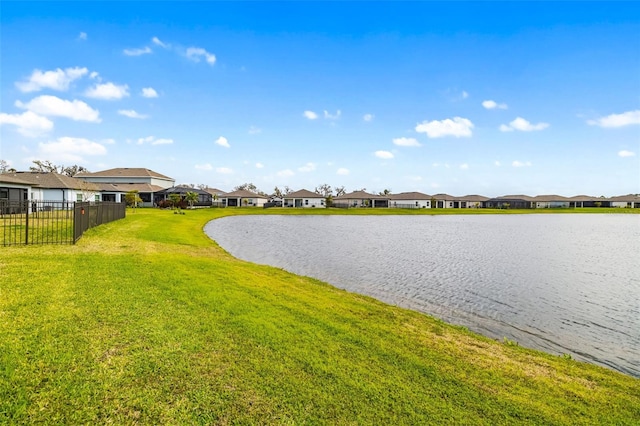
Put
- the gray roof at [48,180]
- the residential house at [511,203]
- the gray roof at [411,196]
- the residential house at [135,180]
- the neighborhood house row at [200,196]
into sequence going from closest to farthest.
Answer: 1. the neighborhood house row at [200,196]
2. the gray roof at [48,180]
3. the residential house at [135,180]
4. the gray roof at [411,196]
5. the residential house at [511,203]

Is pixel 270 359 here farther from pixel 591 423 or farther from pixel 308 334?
pixel 591 423

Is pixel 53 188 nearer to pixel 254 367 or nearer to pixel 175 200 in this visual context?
pixel 175 200

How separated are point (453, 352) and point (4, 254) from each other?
1466 centimetres

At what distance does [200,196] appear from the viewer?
81250 mm

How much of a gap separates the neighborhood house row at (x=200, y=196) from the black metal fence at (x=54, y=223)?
27.9ft

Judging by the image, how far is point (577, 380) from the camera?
21.6ft

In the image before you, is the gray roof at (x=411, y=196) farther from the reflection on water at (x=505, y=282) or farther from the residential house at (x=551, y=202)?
the reflection on water at (x=505, y=282)

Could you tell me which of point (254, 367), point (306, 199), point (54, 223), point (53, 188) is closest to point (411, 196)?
point (306, 199)

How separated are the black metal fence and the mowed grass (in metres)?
6.78

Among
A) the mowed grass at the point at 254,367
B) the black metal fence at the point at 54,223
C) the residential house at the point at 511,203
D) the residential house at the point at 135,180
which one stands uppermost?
the residential house at the point at 135,180

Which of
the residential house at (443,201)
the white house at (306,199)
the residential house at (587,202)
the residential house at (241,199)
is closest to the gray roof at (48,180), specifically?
the residential house at (241,199)

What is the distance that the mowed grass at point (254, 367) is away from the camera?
4820 mm

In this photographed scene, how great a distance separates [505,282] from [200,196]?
244ft

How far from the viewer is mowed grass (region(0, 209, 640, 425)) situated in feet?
15.8
